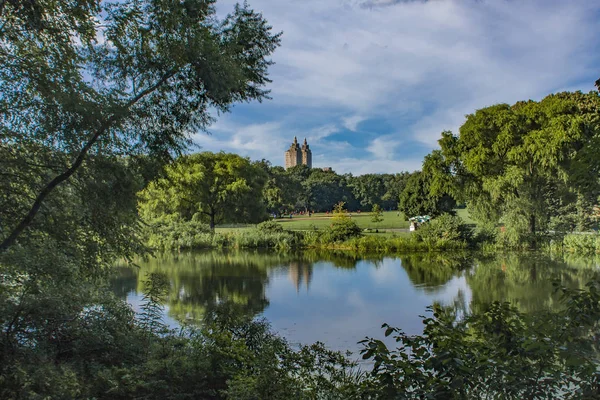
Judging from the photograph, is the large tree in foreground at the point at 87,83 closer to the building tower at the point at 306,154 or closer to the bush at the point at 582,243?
the bush at the point at 582,243

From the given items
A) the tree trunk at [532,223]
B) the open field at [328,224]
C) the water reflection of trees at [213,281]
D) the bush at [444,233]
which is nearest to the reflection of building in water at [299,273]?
the water reflection of trees at [213,281]

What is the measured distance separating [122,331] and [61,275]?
4.06 ft

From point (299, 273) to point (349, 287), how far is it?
11.4 feet

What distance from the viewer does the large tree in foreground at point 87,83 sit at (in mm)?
4156

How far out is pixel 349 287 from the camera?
44.7 ft

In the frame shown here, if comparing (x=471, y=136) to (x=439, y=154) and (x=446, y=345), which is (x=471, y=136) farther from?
(x=446, y=345)

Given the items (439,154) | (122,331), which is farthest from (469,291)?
(439,154)

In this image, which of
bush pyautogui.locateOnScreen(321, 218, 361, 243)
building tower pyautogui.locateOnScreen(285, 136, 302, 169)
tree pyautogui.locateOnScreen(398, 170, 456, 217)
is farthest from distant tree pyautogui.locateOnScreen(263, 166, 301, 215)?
building tower pyautogui.locateOnScreen(285, 136, 302, 169)

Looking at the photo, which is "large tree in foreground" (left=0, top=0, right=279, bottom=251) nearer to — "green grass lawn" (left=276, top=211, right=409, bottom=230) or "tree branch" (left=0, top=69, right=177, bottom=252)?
"tree branch" (left=0, top=69, right=177, bottom=252)

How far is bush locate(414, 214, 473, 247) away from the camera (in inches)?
900

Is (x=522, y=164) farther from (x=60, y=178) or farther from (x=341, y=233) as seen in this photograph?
(x=60, y=178)

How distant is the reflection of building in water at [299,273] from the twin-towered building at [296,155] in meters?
110

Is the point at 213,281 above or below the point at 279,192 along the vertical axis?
below

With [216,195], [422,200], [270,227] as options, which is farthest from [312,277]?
[422,200]
